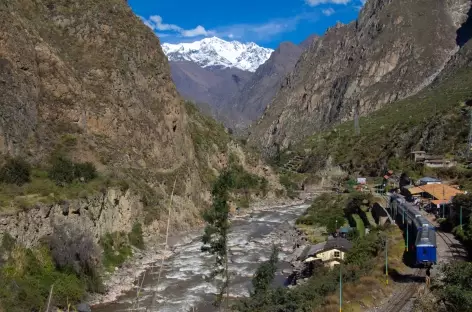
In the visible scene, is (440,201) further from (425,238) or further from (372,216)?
(425,238)

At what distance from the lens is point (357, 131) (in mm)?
152875

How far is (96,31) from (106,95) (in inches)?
402

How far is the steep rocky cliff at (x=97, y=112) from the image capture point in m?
48.3

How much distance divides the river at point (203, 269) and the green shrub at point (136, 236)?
3.69 metres

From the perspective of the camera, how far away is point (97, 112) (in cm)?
6084

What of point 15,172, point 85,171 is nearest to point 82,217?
point 15,172

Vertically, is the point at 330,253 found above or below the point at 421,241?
below

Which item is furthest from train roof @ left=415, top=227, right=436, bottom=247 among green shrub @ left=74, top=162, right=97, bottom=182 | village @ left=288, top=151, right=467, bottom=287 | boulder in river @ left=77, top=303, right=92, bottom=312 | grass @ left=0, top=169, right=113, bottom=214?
green shrub @ left=74, top=162, right=97, bottom=182

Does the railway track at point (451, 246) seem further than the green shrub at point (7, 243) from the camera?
No

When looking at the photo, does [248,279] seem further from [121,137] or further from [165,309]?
[121,137]

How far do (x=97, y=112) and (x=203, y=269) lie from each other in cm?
2525

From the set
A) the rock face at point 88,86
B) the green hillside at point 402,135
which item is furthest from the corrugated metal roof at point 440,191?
the rock face at point 88,86

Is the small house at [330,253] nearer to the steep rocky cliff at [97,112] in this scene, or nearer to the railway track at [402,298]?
the railway track at [402,298]

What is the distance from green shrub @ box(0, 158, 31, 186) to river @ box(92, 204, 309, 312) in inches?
516
